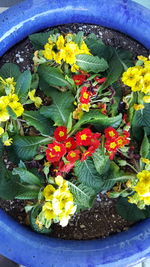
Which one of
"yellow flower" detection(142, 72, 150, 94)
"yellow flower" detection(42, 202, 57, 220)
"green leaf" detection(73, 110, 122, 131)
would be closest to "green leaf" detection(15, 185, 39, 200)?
"yellow flower" detection(42, 202, 57, 220)

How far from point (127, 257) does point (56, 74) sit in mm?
591

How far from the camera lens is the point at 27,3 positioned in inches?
47.4

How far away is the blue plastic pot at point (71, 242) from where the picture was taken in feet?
3.63

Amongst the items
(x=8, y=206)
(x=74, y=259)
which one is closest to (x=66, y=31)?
(x=8, y=206)

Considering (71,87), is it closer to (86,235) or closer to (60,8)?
(60,8)

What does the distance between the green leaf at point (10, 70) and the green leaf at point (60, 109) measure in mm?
182

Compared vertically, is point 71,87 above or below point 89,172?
above

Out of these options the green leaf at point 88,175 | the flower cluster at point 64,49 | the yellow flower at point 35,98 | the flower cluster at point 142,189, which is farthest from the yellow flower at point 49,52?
the flower cluster at point 142,189

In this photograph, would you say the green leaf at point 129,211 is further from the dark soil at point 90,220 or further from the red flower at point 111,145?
the red flower at point 111,145

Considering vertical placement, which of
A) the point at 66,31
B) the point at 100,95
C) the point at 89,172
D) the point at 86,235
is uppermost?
the point at 66,31

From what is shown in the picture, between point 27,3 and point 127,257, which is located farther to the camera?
point 27,3

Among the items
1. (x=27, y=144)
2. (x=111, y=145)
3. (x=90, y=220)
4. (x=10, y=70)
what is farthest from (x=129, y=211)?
(x=10, y=70)

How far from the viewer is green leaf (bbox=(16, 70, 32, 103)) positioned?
3.56 feet

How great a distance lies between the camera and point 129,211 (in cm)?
120
